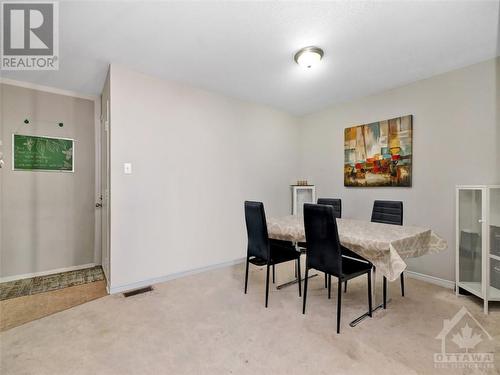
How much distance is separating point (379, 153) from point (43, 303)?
435 cm

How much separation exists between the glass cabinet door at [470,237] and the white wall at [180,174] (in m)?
2.48

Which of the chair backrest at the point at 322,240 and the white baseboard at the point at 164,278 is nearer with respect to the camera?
the chair backrest at the point at 322,240

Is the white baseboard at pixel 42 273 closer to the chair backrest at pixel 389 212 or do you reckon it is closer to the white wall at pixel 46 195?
the white wall at pixel 46 195

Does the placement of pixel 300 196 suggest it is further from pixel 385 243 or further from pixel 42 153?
pixel 42 153

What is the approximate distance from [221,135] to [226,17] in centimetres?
178

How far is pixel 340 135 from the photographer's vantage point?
13.0 feet

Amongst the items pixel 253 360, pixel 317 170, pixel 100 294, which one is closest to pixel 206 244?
pixel 100 294

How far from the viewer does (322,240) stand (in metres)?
2.02

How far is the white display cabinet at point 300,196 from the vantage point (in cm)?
430

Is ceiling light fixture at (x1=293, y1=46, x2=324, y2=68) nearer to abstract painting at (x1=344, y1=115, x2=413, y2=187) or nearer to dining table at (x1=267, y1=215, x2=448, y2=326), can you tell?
abstract painting at (x1=344, y1=115, x2=413, y2=187)

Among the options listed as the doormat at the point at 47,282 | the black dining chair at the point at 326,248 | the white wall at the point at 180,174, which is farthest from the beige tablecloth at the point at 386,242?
the doormat at the point at 47,282

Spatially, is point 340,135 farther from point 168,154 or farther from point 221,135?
point 168,154

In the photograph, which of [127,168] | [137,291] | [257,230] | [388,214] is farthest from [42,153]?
[388,214]

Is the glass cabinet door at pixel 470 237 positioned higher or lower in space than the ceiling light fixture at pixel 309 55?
lower
